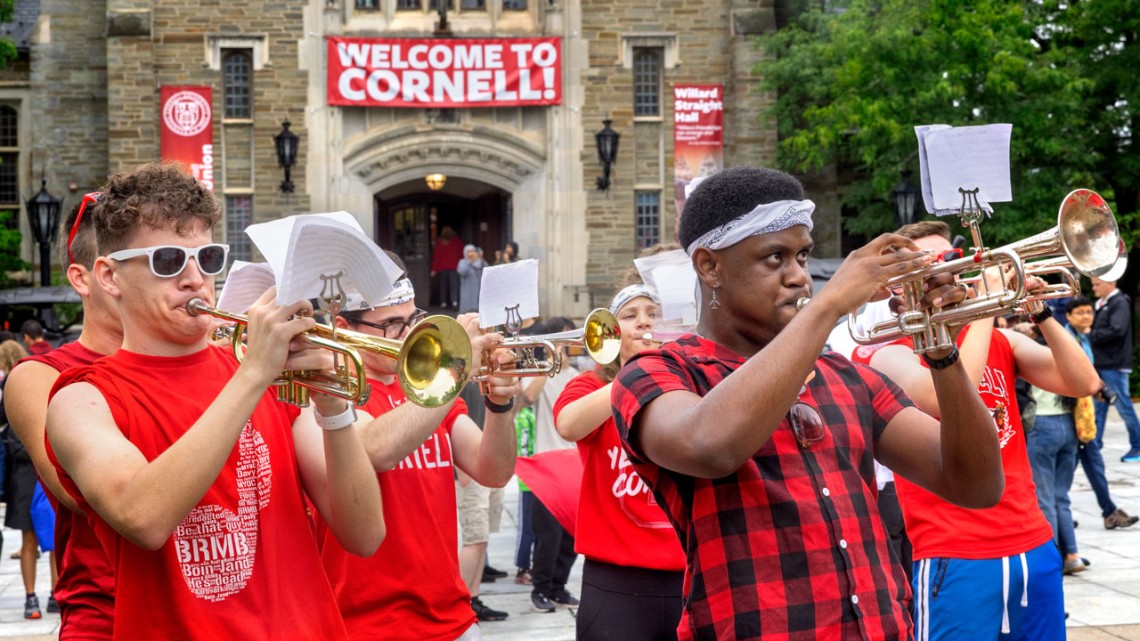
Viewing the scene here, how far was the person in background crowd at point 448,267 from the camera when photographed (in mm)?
25703

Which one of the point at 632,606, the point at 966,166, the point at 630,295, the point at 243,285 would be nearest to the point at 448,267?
the point at 630,295

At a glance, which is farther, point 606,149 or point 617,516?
point 606,149

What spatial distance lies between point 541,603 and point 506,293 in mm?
4171

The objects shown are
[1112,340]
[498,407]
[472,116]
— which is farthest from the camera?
[472,116]

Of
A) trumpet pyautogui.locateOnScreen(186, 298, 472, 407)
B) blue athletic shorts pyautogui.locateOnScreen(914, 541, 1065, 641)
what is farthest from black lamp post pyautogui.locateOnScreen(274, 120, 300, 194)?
trumpet pyautogui.locateOnScreen(186, 298, 472, 407)

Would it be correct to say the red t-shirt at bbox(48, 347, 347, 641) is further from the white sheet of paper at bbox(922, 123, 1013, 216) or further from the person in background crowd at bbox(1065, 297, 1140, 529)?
the person in background crowd at bbox(1065, 297, 1140, 529)

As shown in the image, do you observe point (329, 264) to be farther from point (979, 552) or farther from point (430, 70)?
point (430, 70)

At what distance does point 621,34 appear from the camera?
24.3 meters

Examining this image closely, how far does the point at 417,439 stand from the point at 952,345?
167cm

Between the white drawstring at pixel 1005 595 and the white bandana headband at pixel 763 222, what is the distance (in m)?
2.17

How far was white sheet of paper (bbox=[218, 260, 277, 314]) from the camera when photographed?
11.2 feet

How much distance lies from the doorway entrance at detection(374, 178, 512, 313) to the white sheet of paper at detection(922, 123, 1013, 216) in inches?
920

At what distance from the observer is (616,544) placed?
14.9 feet

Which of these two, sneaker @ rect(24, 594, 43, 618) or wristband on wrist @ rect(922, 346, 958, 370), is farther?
sneaker @ rect(24, 594, 43, 618)
